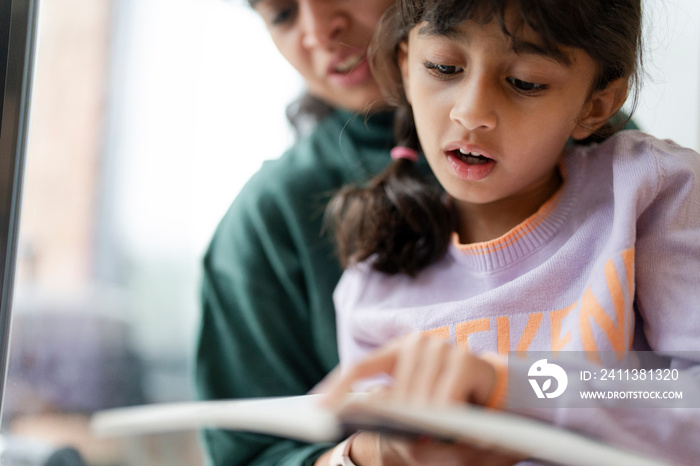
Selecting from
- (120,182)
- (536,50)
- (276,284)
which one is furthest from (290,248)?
(536,50)

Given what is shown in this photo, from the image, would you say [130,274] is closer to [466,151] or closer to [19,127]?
[19,127]

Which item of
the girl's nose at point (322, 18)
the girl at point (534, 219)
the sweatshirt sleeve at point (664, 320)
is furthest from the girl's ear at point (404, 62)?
the sweatshirt sleeve at point (664, 320)

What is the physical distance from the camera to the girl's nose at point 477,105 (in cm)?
48

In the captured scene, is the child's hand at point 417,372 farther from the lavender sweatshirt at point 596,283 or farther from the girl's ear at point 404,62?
the girl's ear at point 404,62

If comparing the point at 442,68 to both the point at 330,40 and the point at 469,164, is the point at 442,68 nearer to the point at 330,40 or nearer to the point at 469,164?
the point at 469,164

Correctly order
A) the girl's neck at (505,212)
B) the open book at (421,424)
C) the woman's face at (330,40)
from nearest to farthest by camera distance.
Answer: the open book at (421,424)
the girl's neck at (505,212)
the woman's face at (330,40)

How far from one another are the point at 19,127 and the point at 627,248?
0.58 meters

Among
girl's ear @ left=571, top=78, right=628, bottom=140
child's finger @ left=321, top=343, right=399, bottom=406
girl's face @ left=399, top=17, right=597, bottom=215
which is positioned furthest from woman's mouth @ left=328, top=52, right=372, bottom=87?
child's finger @ left=321, top=343, right=399, bottom=406

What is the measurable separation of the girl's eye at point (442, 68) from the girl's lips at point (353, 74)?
18 cm

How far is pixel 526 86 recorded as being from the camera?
0.49 meters

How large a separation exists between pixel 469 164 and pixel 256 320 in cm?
35

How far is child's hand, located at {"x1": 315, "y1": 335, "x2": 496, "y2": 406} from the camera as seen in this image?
394 mm

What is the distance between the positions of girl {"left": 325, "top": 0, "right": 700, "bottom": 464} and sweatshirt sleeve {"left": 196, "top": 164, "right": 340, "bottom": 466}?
162mm

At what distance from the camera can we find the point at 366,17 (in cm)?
67
